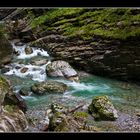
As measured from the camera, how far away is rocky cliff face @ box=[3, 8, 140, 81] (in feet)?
40.4

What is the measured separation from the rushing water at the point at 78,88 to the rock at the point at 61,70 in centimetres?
27

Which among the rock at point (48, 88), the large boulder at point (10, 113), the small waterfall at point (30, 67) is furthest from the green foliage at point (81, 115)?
the small waterfall at point (30, 67)

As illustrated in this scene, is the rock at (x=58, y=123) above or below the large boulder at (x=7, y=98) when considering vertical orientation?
below

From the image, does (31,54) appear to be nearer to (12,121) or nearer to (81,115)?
(81,115)

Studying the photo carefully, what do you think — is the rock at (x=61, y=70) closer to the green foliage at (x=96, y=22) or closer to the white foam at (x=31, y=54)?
the green foliage at (x=96, y=22)

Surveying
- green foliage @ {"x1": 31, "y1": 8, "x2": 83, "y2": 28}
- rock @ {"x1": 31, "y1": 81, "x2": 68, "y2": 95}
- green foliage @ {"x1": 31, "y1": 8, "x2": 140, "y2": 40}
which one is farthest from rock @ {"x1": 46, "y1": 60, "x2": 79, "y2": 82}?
green foliage @ {"x1": 31, "y1": 8, "x2": 83, "y2": 28}

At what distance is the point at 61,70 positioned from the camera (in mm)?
12617

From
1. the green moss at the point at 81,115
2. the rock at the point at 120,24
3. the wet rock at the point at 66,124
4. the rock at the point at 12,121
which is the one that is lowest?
the green moss at the point at 81,115

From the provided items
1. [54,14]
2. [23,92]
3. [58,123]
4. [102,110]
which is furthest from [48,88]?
[54,14]

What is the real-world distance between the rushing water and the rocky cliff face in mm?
530

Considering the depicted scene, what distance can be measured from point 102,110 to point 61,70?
4.42 metres

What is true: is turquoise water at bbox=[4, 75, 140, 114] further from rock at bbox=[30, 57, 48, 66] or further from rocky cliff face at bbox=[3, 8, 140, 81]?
rock at bbox=[30, 57, 48, 66]

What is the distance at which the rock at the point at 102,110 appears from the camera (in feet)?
27.7
